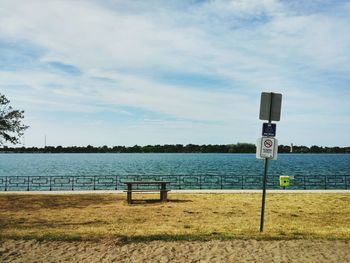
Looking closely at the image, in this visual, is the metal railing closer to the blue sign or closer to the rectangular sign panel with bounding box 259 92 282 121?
the blue sign

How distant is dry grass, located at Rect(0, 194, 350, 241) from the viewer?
9.23m

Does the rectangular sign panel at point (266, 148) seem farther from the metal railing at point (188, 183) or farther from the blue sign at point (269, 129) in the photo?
the metal railing at point (188, 183)

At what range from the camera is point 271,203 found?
1761 centimetres

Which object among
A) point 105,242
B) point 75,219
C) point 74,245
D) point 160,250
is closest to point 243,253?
point 160,250

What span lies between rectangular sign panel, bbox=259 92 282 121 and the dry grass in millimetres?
2933

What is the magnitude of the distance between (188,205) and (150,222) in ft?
17.0

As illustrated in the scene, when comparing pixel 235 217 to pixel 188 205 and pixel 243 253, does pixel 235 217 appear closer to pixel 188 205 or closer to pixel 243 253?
pixel 188 205

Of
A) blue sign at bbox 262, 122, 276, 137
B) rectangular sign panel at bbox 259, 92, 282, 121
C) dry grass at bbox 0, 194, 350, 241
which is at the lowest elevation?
dry grass at bbox 0, 194, 350, 241

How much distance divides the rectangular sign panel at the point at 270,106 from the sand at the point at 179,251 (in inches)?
120

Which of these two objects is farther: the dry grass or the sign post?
the sign post

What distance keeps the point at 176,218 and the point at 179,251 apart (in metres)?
5.67

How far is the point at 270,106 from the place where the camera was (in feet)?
31.2

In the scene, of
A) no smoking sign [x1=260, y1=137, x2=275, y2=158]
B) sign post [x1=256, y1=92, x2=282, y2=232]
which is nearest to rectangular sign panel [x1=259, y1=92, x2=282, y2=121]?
sign post [x1=256, y1=92, x2=282, y2=232]

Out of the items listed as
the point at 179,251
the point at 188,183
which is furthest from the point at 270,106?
the point at 188,183
